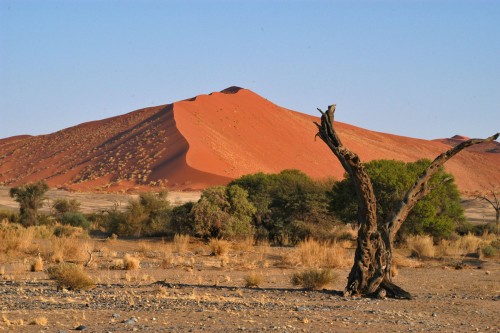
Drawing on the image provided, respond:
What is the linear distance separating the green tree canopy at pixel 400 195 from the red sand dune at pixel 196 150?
4318cm

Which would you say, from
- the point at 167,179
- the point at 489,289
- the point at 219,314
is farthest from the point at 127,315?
the point at 167,179

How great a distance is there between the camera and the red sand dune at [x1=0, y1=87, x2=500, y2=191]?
84562 millimetres

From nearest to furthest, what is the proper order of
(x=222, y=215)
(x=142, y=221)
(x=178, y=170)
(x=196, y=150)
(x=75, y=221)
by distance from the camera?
1. (x=222, y=215)
2. (x=142, y=221)
3. (x=75, y=221)
4. (x=178, y=170)
5. (x=196, y=150)

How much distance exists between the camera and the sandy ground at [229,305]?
12055mm

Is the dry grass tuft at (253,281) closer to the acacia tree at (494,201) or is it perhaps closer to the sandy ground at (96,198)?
the acacia tree at (494,201)

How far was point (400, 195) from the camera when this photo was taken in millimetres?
30000

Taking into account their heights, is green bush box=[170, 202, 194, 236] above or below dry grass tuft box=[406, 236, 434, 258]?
above

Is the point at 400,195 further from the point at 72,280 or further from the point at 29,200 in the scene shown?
the point at 29,200

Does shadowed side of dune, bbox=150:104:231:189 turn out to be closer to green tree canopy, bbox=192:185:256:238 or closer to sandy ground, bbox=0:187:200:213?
sandy ground, bbox=0:187:200:213

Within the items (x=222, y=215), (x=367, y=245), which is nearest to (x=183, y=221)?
(x=222, y=215)

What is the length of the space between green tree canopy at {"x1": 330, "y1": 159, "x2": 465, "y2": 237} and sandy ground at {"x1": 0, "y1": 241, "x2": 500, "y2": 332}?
33.1 feet

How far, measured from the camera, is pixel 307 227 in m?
32.7

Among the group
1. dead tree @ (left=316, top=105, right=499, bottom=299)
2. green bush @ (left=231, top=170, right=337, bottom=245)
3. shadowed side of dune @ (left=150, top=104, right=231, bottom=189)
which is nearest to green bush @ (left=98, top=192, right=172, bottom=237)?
green bush @ (left=231, top=170, right=337, bottom=245)

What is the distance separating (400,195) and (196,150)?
199ft
